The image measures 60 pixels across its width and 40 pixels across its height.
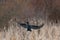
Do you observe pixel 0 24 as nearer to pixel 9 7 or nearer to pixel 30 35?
pixel 9 7

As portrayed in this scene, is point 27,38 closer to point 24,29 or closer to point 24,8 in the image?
point 24,29

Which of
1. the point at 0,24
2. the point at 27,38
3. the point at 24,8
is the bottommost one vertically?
the point at 27,38

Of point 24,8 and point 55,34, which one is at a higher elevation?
point 24,8

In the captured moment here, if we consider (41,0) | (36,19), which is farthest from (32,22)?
(41,0)

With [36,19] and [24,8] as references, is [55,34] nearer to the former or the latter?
[36,19]

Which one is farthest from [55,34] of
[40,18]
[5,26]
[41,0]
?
[5,26]

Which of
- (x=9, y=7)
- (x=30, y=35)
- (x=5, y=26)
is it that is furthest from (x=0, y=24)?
(x=30, y=35)

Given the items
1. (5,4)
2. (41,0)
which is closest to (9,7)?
(5,4)

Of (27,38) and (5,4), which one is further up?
(5,4)

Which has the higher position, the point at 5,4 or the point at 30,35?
the point at 5,4
